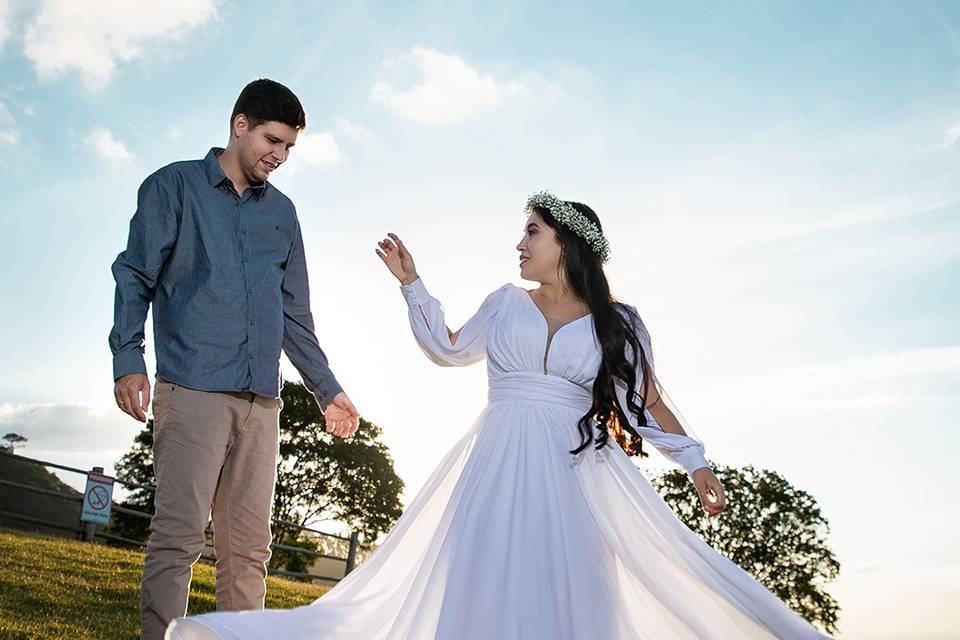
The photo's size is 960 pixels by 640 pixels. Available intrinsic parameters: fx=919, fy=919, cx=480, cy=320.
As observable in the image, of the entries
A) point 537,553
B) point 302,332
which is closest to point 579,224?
point 302,332

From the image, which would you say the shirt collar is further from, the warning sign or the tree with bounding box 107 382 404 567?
the tree with bounding box 107 382 404 567

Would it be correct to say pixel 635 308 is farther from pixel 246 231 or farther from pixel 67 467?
pixel 67 467

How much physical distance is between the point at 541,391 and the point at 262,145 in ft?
5.03

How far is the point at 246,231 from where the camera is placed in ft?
11.9

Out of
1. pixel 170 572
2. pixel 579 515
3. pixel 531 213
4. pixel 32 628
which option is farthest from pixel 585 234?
pixel 32 628

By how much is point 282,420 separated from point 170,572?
104 feet

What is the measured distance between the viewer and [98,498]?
13828 mm

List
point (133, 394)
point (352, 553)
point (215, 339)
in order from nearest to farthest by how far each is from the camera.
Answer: point (133, 394) < point (215, 339) < point (352, 553)

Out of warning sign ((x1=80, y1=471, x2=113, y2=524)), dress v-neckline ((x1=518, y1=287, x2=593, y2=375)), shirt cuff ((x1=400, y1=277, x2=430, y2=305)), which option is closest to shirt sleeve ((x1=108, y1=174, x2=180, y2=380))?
shirt cuff ((x1=400, y1=277, x2=430, y2=305))

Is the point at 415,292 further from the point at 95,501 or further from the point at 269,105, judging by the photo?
the point at 95,501

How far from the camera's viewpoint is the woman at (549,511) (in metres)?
3.29

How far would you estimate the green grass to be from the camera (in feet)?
18.6

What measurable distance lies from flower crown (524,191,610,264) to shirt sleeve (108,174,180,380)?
1.78 metres

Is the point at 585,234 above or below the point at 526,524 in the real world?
above
